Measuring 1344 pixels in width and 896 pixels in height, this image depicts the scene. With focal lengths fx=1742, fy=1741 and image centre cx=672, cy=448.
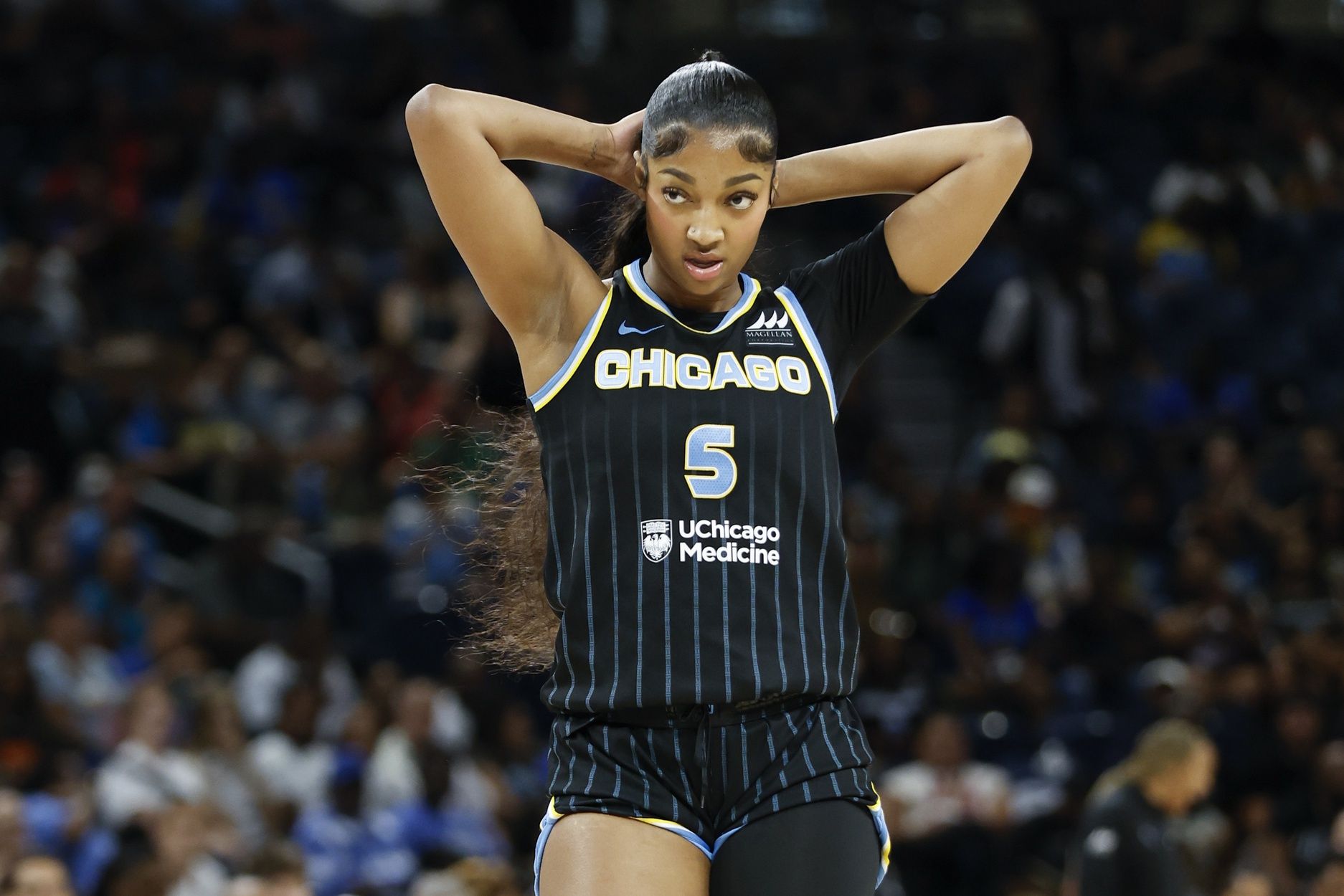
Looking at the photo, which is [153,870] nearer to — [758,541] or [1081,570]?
[758,541]

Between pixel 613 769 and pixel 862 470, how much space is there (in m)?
8.55

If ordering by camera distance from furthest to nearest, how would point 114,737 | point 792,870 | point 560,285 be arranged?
1. point 114,737
2. point 560,285
3. point 792,870

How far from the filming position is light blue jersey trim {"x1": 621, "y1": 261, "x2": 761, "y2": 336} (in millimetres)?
3244

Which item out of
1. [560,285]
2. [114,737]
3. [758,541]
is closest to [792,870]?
[758,541]

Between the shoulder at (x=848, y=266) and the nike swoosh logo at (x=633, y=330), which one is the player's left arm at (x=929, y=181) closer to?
the shoulder at (x=848, y=266)

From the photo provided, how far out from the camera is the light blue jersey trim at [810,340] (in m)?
3.27

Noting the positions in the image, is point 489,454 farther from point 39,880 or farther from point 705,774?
point 705,774

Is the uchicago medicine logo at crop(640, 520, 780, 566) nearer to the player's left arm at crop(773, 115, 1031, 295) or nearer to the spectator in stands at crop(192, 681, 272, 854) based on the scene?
the player's left arm at crop(773, 115, 1031, 295)

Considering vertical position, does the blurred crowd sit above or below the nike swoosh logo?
above

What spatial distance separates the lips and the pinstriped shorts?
79 centimetres

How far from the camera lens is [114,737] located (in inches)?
341

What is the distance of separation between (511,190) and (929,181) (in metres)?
0.83

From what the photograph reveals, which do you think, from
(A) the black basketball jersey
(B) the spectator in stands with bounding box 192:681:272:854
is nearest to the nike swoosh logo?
(A) the black basketball jersey

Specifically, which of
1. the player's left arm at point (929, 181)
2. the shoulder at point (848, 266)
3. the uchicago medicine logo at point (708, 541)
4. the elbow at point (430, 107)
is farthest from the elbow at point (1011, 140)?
the elbow at point (430, 107)
